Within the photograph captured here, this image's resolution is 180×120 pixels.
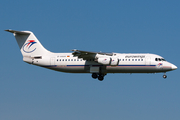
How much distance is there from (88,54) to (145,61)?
17.3 feet

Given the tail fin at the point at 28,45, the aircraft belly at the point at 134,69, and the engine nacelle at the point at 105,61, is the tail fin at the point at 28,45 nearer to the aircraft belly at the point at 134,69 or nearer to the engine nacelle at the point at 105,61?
the engine nacelle at the point at 105,61

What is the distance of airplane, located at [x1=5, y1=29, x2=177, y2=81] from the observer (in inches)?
1155

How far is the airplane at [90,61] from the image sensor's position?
1155 inches

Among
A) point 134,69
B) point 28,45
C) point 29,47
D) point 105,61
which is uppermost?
point 28,45

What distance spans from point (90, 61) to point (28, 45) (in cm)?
699

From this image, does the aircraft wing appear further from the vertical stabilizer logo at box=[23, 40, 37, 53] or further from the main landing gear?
the vertical stabilizer logo at box=[23, 40, 37, 53]

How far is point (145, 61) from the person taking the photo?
29.4 meters

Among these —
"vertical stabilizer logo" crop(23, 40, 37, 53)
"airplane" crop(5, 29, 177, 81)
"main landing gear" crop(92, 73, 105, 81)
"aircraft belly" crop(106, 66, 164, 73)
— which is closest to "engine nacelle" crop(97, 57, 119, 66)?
"airplane" crop(5, 29, 177, 81)

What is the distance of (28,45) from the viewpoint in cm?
3284

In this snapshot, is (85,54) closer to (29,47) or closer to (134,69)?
(134,69)

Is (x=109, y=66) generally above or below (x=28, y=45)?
below

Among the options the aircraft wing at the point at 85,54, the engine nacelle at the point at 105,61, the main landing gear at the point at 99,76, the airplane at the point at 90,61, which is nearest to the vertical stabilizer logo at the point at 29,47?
the airplane at the point at 90,61

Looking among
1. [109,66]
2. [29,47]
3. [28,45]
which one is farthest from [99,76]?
[28,45]

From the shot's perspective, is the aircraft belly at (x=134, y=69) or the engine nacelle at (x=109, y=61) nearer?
the engine nacelle at (x=109, y=61)
